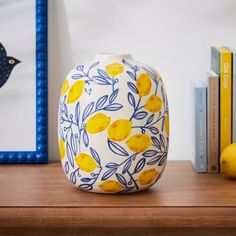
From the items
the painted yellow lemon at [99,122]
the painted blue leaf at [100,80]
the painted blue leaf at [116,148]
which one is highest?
the painted blue leaf at [100,80]

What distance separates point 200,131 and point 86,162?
29cm

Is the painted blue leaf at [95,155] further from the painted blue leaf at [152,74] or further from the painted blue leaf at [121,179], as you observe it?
the painted blue leaf at [152,74]

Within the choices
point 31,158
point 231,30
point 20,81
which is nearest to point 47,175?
point 31,158

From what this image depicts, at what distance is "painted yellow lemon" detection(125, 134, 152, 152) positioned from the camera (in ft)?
3.57

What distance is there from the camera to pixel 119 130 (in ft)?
3.55

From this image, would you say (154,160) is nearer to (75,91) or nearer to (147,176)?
(147,176)

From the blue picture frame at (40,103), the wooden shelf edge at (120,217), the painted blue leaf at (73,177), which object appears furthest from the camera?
the blue picture frame at (40,103)

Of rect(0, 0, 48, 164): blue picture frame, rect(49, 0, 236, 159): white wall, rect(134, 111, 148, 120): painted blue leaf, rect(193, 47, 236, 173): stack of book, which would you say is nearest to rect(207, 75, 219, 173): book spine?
rect(193, 47, 236, 173): stack of book

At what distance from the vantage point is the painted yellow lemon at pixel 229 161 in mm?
1213

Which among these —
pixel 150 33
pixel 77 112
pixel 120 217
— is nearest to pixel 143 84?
pixel 77 112

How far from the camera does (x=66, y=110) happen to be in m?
1.12

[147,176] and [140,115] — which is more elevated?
[140,115]

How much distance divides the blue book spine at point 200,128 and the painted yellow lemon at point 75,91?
0.28 metres

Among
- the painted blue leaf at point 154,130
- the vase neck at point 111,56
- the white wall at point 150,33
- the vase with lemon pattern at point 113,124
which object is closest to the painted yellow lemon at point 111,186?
the vase with lemon pattern at point 113,124
